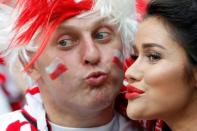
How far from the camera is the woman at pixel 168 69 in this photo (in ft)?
5.03

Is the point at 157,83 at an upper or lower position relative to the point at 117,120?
upper

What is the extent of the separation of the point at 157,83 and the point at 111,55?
0.38 meters

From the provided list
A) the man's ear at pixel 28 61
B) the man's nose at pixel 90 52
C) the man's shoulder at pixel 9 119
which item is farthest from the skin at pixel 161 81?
the man's shoulder at pixel 9 119

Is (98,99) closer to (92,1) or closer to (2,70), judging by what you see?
(92,1)

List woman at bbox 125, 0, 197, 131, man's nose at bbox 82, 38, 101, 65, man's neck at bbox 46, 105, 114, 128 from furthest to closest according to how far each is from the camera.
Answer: man's neck at bbox 46, 105, 114, 128, man's nose at bbox 82, 38, 101, 65, woman at bbox 125, 0, 197, 131

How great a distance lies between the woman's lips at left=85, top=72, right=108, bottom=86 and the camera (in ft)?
6.04

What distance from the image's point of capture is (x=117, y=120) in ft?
6.66

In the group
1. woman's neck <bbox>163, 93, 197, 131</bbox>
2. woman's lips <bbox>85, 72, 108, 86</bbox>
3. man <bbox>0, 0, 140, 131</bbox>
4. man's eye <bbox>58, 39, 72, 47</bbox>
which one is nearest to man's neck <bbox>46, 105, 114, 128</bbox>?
man <bbox>0, 0, 140, 131</bbox>

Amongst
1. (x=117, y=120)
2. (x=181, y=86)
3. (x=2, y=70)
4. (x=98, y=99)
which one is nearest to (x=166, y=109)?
(x=181, y=86)

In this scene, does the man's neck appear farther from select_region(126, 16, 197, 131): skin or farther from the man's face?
select_region(126, 16, 197, 131): skin

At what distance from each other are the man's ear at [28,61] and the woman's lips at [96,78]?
0.25m

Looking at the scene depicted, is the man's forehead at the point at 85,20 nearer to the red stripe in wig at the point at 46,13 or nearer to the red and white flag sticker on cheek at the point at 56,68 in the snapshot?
the red stripe in wig at the point at 46,13

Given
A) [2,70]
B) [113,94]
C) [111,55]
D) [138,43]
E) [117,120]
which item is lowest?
[2,70]

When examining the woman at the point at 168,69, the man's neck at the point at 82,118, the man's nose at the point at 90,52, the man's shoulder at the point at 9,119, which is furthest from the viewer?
the man's shoulder at the point at 9,119
